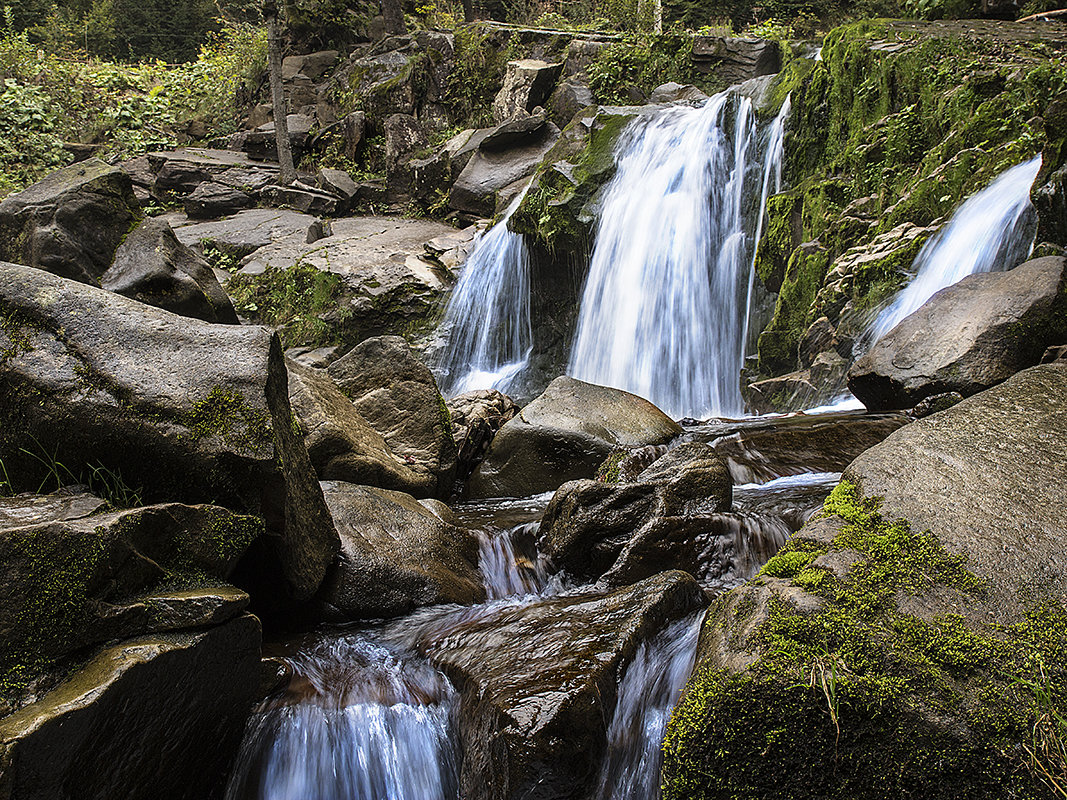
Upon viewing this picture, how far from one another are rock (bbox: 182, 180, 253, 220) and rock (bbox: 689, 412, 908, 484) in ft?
49.2

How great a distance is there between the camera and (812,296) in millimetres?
8914

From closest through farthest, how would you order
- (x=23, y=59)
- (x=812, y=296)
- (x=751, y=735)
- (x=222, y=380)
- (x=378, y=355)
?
(x=751, y=735) < (x=222, y=380) < (x=378, y=355) < (x=812, y=296) < (x=23, y=59)

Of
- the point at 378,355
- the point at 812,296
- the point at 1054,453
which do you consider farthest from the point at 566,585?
the point at 812,296

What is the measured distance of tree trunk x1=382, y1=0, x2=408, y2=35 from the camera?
2119 centimetres

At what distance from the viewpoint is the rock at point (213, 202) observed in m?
17.2

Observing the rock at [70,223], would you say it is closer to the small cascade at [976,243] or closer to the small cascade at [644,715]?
the small cascade at [644,715]

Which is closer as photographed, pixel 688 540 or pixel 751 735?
pixel 751 735

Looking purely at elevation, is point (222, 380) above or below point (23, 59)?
below

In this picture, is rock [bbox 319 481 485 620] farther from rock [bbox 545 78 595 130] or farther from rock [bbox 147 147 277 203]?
rock [bbox 147 147 277 203]

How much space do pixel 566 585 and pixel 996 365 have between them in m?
3.70

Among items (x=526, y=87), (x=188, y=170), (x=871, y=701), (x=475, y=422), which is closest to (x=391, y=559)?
(x=871, y=701)

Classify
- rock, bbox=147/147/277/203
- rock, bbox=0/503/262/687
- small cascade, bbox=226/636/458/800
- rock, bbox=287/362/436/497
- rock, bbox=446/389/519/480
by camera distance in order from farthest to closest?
rock, bbox=147/147/277/203 → rock, bbox=446/389/519/480 → rock, bbox=287/362/436/497 → small cascade, bbox=226/636/458/800 → rock, bbox=0/503/262/687

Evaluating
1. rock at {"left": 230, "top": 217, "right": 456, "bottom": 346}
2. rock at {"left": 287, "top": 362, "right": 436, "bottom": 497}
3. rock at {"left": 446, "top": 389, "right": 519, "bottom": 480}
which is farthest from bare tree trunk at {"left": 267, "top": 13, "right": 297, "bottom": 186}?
rock at {"left": 287, "top": 362, "right": 436, "bottom": 497}

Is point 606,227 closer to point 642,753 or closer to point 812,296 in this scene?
point 812,296
